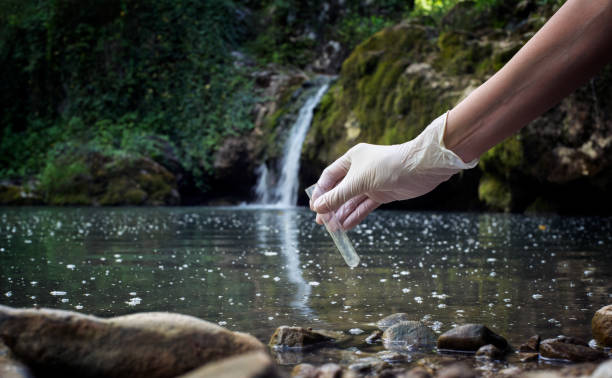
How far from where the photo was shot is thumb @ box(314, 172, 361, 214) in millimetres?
2650

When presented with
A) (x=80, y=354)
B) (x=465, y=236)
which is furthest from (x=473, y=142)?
(x=465, y=236)

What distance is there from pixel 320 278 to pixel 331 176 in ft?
5.25

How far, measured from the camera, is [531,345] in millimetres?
2359

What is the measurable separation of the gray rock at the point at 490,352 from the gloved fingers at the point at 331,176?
997mm

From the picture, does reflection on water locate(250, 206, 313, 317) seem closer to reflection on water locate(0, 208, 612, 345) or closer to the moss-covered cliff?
reflection on water locate(0, 208, 612, 345)

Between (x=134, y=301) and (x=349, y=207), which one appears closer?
(x=349, y=207)

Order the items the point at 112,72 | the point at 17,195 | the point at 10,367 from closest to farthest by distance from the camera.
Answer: the point at 10,367 < the point at 17,195 < the point at 112,72

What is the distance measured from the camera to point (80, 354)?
6.24ft

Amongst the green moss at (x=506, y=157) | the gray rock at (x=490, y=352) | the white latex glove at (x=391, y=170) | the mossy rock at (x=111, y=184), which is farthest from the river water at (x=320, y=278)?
the mossy rock at (x=111, y=184)

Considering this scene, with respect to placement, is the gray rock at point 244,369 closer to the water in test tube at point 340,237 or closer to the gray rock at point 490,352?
the gray rock at point 490,352

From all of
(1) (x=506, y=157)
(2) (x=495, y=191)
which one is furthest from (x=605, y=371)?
(2) (x=495, y=191)

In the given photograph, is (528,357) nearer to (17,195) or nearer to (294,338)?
(294,338)

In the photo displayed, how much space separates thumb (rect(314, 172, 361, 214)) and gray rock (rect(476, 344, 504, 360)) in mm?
838

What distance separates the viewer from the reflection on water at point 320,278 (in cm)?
304
